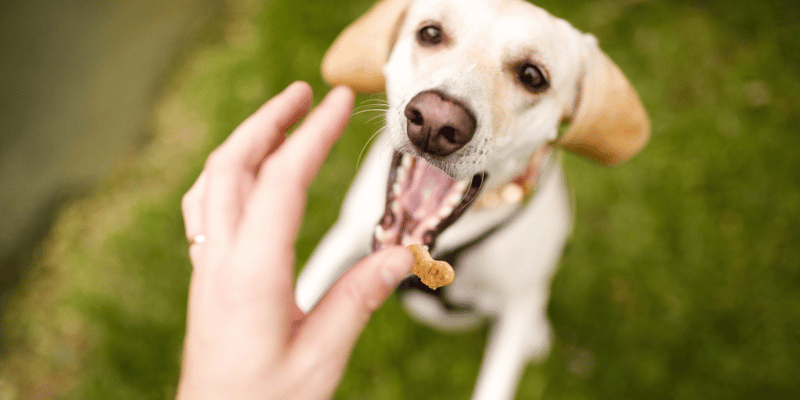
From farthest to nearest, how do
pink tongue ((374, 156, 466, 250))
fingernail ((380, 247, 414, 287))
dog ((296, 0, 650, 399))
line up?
pink tongue ((374, 156, 466, 250)), dog ((296, 0, 650, 399)), fingernail ((380, 247, 414, 287))

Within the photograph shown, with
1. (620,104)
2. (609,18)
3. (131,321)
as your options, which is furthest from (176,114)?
(609,18)

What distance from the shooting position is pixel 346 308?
0.93 metres

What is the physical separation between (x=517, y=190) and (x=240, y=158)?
888 mm

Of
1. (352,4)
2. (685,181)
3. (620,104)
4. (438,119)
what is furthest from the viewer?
(352,4)

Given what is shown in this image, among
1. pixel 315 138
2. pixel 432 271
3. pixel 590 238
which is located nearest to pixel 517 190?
pixel 432 271

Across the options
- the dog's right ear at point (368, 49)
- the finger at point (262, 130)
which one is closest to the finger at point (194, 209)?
the finger at point (262, 130)

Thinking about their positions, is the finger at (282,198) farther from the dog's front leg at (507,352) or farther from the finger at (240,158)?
the dog's front leg at (507,352)

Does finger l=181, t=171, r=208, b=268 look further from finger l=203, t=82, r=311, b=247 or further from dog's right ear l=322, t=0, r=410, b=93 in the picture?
dog's right ear l=322, t=0, r=410, b=93

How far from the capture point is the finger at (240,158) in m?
0.92

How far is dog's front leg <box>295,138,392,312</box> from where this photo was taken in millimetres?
1689

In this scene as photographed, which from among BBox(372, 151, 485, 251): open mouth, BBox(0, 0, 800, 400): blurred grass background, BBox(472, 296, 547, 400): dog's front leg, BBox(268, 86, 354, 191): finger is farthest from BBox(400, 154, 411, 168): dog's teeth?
BBox(0, 0, 800, 400): blurred grass background

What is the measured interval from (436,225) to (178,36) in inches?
99.2

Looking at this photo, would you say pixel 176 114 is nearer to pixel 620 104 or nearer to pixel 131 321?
pixel 131 321

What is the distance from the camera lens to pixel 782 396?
2447mm
